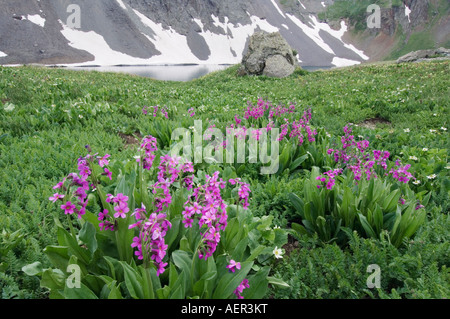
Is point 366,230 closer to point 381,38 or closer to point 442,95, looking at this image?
point 442,95

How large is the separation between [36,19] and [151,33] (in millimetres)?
48584

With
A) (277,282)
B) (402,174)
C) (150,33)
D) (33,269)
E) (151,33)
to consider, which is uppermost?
(151,33)

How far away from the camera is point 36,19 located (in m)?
86.5

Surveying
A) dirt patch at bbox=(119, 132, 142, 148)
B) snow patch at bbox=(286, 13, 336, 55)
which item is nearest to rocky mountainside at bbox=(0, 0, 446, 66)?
snow patch at bbox=(286, 13, 336, 55)

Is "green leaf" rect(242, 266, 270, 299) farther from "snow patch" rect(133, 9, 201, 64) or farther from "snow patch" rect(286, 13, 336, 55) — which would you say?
"snow patch" rect(286, 13, 336, 55)

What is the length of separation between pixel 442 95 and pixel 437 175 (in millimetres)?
7598

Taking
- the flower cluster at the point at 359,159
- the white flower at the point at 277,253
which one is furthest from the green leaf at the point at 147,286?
the flower cluster at the point at 359,159

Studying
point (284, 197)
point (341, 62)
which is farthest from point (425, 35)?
point (284, 197)

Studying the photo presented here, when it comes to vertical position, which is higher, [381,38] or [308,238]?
[381,38]

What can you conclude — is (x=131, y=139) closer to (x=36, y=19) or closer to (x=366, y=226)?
(x=366, y=226)

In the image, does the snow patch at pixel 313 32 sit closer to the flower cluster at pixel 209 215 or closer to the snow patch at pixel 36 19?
the snow patch at pixel 36 19

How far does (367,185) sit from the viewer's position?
138 inches

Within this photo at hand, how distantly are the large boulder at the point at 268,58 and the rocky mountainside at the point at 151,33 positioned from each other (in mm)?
58012
